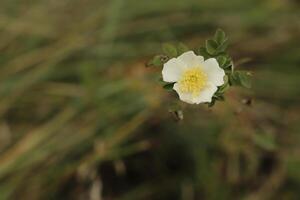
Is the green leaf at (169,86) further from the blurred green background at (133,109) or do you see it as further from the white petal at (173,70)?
the blurred green background at (133,109)

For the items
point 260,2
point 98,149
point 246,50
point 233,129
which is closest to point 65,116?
point 98,149

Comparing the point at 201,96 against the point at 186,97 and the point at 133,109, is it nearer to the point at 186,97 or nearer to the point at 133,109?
the point at 186,97

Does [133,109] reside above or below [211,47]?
below

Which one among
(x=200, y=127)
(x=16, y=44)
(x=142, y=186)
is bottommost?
(x=142, y=186)

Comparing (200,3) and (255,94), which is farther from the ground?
(200,3)

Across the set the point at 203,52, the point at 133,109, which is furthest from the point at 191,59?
the point at 133,109

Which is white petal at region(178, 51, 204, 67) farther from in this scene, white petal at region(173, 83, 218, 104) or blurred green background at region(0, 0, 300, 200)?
blurred green background at region(0, 0, 300, 200)

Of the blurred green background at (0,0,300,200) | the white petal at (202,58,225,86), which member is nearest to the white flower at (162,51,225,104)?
the white petal at (202,58,225,86)

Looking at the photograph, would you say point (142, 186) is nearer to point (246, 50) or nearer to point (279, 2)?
point (246, 50)
